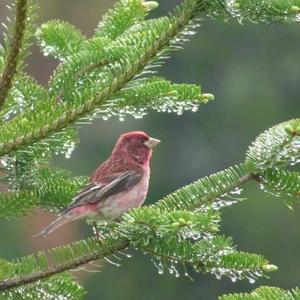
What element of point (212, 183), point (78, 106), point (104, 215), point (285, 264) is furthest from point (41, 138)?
point (285, 264)

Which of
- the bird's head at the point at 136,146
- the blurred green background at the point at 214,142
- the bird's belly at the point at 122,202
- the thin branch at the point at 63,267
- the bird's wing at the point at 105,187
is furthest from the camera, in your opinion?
the blurred green background at the point at 214,142

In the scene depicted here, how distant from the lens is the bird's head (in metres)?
4.77

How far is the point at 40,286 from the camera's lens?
10.5ft

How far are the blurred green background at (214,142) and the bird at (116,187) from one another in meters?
9.96

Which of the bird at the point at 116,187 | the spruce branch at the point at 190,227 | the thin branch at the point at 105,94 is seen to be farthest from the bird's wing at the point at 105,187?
the thin branch at the point at 105,94

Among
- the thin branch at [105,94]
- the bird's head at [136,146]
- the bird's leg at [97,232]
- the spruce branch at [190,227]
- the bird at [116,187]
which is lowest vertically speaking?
the bird's head at [136,146]

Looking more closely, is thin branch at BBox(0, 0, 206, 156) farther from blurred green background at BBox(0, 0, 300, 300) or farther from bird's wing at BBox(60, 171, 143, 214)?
blurred green background at BBox(0, 0, 300, 300)

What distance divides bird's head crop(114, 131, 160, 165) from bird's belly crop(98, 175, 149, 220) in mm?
185

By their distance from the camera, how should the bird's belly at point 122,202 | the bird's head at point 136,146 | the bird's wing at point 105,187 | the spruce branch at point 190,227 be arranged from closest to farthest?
the spruce branch at point 190,227 → the bird's wing at point 105,187 → the bird's belly at point 122,202 → the bird's head at point 136,146

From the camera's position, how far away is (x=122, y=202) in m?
4.27

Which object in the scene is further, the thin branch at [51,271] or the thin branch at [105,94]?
the thin branch at [51,271]

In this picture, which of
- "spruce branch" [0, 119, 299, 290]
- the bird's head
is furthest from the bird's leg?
the bird's head

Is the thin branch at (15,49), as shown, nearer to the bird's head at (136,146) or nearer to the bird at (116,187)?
the bird at (116,187)

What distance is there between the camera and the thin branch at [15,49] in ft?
8.31
